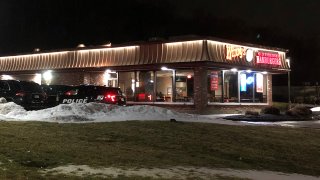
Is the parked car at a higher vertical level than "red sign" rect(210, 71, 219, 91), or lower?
lower

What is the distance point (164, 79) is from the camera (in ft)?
117

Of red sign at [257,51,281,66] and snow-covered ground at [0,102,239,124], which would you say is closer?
snow-covered ground at [0,102,239,124]

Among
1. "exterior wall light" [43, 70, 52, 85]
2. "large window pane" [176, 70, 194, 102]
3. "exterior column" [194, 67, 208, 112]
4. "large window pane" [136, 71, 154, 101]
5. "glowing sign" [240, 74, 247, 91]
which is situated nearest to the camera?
A: "exterior column" [194, 67, 208, 112]

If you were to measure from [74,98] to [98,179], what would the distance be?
748 inches

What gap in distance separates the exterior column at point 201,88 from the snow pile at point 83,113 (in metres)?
10.5

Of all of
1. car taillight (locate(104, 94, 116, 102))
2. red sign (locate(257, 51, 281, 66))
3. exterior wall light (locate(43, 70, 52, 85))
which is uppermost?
red sign (locate(257, 51, 281, 66))

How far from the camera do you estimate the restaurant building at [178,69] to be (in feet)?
110

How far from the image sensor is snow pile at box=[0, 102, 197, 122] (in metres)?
19.6

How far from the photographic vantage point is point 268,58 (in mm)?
38156

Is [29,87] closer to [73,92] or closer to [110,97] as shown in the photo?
[73,92]

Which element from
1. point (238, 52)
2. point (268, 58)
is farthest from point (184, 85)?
point (268, 58)

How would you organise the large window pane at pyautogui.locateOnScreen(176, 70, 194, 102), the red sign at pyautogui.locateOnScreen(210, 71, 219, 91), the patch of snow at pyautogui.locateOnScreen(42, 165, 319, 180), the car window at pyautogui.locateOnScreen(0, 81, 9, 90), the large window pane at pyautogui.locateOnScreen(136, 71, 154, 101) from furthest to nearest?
the large window pane at pyautogui.locateOnScreen(136, 71, 154, 101) → the red sign at pyautogui.locateOnScreen(210, 71, 219, 91) → the large window pane at pyautogui.locateOnScreen(176, 70, 194, 102) → the car window at pyautogui.locateOnScreen(0, 81, 9, 90) → the patch of snow at pyautogui.locateOnScreen(42, 165, 319, 180)

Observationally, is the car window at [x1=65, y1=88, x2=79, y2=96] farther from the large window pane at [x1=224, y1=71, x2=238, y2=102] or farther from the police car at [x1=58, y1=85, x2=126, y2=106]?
the large window pane at [x1=224, y1=71, x2=238, y2=102]

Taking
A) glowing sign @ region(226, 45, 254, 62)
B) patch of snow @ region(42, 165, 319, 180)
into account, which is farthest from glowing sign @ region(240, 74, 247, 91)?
patch of snow @ region(42, 165, 319, 180)
